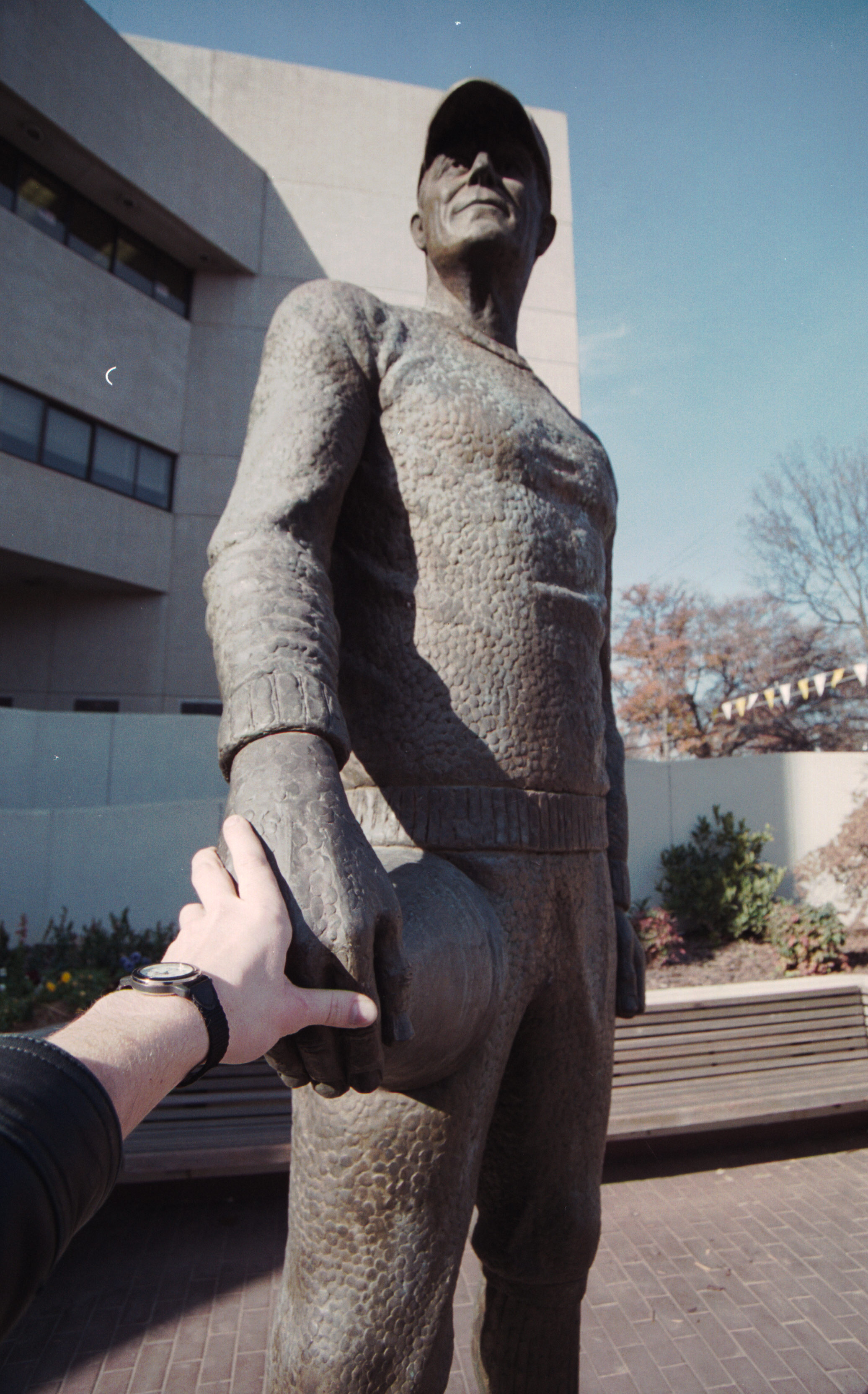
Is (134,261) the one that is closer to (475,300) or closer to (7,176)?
(7,176)

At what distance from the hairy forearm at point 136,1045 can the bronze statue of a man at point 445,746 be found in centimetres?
29

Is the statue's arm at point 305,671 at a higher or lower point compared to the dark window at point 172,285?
lower

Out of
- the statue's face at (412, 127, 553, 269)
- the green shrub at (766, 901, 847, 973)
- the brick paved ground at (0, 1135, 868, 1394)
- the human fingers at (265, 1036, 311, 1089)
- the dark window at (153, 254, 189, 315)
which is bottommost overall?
the brick paved ground at (0, 1135, 868, 1394)

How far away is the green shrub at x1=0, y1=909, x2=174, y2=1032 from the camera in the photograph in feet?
16.0

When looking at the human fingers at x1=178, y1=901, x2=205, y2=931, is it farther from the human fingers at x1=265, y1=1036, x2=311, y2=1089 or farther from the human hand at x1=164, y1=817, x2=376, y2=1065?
the human fingers at x1=265, y1=1036, x2=311, y2=1089

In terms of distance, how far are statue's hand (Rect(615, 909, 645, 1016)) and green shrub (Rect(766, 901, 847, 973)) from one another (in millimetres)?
6372

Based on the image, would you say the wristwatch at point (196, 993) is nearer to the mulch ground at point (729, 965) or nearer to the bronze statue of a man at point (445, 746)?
the bronze statue of a man at point (445, 746)

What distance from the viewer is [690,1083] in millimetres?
4266

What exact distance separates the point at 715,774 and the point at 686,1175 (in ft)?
19.6

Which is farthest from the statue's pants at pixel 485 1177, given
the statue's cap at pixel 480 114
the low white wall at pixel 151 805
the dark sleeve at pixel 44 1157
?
the low white wall at pixel 151 805

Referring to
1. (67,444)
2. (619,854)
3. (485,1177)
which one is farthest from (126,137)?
(485,1177)

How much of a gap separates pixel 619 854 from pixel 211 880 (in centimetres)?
132

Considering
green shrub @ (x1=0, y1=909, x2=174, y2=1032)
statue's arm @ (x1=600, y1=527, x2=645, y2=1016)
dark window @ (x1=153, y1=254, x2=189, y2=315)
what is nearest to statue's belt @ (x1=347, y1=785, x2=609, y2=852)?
statue's arm @ (x1=600, y1=527, x2=645, y2=1016)

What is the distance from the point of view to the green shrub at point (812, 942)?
7.38 metres
